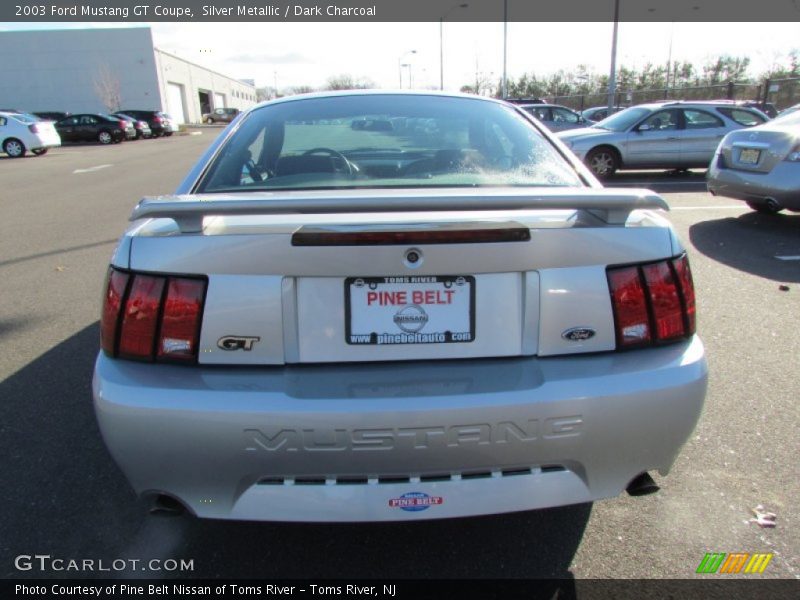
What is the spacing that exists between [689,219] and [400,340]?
734cm

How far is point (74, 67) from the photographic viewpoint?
5422 centimetres

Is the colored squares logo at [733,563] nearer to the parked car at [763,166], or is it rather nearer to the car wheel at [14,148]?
the parked car at [763,166]

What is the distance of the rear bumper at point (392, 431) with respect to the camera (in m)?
1.62

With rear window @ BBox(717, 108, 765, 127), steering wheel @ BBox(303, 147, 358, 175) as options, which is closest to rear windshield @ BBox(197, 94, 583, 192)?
steering wheel @ BBox(303, 147, 358, 175)

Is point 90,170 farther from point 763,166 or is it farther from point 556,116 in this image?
point 763,166

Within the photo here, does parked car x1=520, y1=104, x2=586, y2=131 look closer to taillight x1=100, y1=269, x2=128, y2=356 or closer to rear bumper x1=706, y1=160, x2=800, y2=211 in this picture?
rear bumper x1=706, y1=160, x2=800, y2=211

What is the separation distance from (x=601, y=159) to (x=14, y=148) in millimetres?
20871

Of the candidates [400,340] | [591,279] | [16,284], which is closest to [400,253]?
[400,340]

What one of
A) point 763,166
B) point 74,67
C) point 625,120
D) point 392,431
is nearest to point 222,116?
point 74,67

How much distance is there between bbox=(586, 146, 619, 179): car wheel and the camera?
460 inches

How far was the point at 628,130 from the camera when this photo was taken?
11695mm

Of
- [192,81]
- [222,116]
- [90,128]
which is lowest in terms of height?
[90,128]

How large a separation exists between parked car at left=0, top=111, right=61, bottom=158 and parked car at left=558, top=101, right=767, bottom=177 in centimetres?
1932

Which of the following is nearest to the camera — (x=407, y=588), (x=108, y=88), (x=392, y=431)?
(x=392, y=431)
